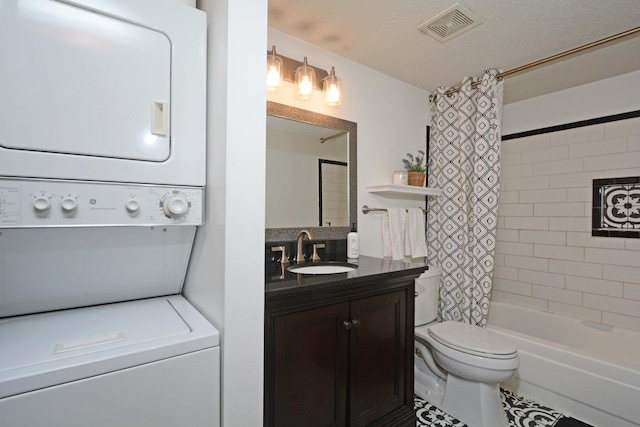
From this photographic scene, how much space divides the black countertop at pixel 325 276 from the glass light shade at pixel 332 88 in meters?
1.05

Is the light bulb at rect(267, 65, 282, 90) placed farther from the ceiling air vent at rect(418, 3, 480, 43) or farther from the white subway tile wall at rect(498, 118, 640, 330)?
the white subway tile wall at rect(498, 118, 640, 330)

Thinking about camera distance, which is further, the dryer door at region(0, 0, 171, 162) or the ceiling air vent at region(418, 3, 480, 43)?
the ceiling air vent at region(418, 3, 480, 43)

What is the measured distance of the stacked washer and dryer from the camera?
78 cm

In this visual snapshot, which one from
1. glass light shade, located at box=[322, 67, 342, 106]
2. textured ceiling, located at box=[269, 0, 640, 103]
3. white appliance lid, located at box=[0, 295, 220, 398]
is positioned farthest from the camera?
glass light shade, located at box=[322, 67, 342, 106]

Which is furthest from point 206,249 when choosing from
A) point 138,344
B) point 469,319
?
point 469,319

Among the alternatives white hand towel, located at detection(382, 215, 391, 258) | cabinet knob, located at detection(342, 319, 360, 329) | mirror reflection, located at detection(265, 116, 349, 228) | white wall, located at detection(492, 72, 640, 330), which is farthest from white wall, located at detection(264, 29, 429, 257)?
white wall, located at detection(492, 72, 640, 330)

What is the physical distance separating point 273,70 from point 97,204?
3.96 feet

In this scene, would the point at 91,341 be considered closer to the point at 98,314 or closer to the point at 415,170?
the point at 98,314

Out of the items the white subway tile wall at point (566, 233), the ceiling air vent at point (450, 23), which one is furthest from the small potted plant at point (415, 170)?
the white subway tile wall at point (566, 233)

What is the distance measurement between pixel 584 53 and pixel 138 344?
2.84 meters

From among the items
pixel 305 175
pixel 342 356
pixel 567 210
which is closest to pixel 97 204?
pixel 342 356

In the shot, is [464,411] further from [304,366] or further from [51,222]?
[51,222]

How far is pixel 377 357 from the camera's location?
1558 mm

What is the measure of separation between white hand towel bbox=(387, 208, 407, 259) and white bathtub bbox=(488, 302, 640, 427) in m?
0.92
